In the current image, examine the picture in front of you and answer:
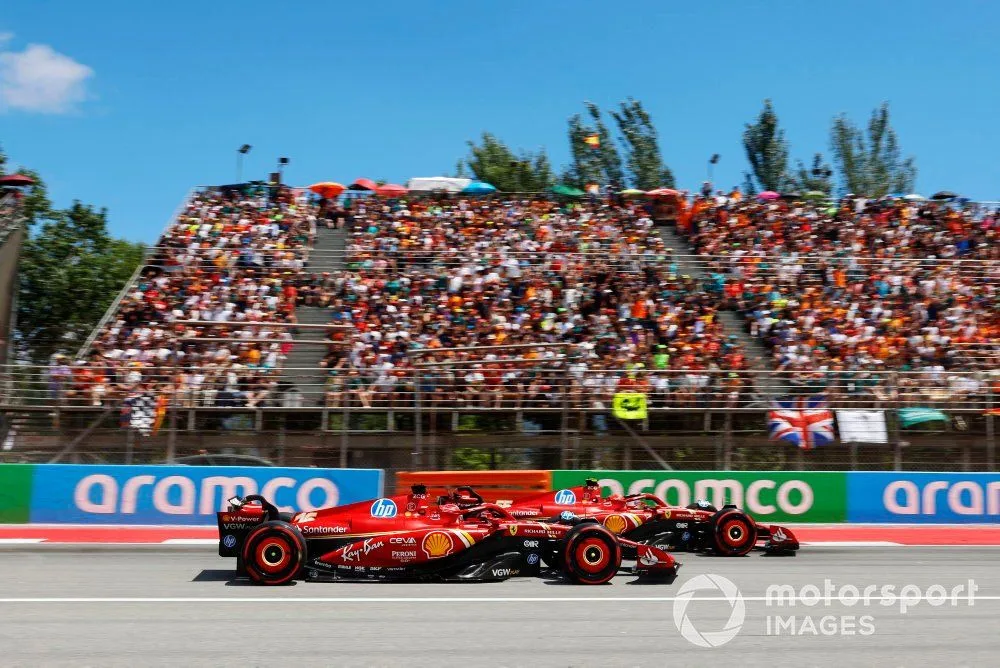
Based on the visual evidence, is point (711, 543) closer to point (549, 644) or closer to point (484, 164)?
point (549, 644)

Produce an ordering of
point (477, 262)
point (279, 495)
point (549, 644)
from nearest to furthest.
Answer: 1. point (549, 644)
2. point (279, 495)
3. point (477, 262)

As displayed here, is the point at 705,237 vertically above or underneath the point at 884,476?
above

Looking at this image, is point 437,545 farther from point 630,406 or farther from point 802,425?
point 802,425

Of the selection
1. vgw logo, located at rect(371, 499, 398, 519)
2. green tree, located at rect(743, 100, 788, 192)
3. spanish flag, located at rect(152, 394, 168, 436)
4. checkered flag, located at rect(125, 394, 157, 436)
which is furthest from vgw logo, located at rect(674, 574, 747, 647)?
green tree, located at rect(743, 100, 788, 192)

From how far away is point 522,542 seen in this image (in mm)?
11047

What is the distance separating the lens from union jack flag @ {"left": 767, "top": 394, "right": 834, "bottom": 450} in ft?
62.2

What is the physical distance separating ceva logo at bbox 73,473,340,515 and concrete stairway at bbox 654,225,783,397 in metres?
9.49

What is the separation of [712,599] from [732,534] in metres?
3.38

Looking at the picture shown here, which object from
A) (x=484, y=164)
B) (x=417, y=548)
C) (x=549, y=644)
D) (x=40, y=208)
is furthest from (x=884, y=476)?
(x=484, y=164)

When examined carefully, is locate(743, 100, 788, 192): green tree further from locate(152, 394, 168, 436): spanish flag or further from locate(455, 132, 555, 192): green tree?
locate(152, 394, 168, 436): spanish flag

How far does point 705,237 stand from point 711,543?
14980mm

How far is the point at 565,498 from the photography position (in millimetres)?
13109

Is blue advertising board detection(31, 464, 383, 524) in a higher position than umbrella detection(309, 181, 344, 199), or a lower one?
lower

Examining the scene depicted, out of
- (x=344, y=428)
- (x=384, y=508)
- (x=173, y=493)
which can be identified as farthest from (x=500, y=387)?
(x=384, y=508)
